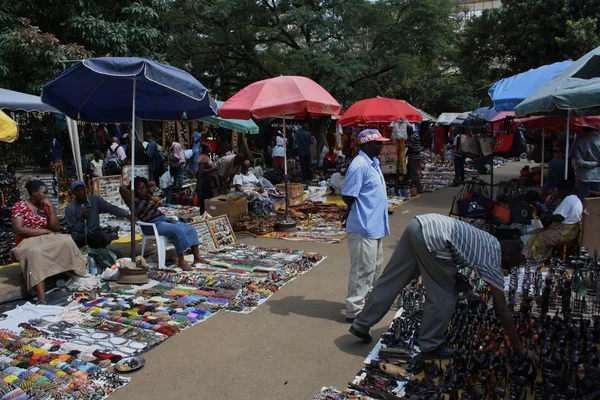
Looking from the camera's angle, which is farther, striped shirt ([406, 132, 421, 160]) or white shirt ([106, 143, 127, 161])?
striped shirt ([406, 132, 421, 160])

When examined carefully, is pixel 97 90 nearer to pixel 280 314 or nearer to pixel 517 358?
pixel 280 314

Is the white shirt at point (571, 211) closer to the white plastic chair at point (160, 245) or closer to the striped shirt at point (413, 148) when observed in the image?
the white plastic chair at point (160, 245)

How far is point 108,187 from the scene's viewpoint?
40.4 feet

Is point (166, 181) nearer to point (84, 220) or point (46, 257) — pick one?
point (84, 220)

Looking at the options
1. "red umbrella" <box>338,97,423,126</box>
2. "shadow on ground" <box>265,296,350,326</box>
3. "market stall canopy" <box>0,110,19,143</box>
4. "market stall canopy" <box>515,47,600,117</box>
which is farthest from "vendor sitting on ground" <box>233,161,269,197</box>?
"market stall canopy" <box>515,47,600,117</box>

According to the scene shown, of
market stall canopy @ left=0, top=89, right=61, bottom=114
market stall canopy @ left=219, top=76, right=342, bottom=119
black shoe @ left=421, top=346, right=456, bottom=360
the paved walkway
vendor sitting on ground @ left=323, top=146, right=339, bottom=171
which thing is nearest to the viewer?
the paved walkway

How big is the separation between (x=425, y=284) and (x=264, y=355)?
1489 mm

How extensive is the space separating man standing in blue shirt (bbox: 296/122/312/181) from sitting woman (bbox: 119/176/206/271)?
361 inches

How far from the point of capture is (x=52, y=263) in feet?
19.2

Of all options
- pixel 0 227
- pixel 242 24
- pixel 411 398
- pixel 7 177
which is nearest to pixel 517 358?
pixel 411 398

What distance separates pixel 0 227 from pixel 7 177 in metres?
2.01

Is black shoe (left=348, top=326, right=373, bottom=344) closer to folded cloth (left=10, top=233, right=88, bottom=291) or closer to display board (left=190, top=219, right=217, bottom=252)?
folded cloth (left=10, top=233, right=88, bottom=291)

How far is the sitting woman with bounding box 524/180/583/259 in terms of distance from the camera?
257 inches

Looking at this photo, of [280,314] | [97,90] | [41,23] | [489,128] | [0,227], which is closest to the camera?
[280,314]
